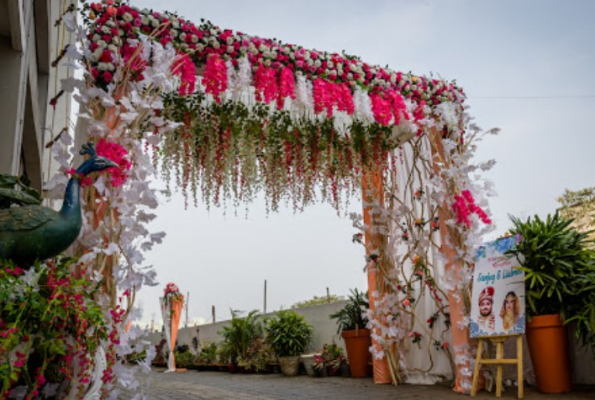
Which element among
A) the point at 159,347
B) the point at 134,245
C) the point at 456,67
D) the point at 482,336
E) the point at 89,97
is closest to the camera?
the point at 134,245

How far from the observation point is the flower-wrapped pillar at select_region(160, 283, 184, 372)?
11.3 meters

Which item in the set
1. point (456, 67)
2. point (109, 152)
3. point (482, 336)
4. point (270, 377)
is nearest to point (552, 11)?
point (456, 67)

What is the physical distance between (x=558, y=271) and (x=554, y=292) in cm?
22

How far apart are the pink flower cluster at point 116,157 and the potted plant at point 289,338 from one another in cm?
587

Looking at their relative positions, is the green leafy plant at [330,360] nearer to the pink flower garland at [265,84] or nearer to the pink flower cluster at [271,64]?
the pink flower cluster at [271,64]

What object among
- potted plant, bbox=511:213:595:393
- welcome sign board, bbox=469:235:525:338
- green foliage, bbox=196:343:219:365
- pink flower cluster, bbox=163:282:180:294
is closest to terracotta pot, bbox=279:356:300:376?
green foliage, bbox=196:343:219:365

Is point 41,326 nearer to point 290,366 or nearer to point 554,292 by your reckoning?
point 554,292

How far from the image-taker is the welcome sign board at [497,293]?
472cm

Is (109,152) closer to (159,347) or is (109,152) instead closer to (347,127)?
(347,127)

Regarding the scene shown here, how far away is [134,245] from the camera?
3367mm

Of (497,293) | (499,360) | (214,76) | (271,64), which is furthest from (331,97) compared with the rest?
(499,360)

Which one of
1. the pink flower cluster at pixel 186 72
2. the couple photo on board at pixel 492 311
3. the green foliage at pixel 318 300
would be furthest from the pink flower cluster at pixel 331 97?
the green foliage at pixel 318 300

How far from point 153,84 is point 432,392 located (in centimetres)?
420

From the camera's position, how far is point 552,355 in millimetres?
4625
